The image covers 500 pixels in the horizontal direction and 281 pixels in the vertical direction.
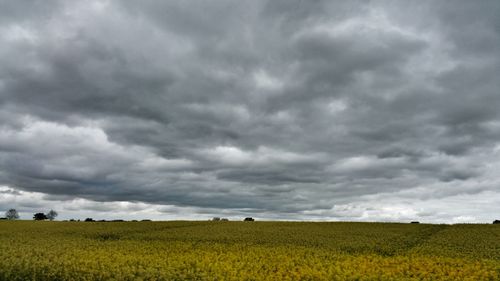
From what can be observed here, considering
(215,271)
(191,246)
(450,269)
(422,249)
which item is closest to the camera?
(215,271)

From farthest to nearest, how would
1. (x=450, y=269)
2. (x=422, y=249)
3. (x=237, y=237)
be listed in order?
(x=237, y=237) → (x=422, y=249) → (x=450, y=269)

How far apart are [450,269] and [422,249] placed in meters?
14.3

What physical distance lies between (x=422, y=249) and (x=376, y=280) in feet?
69.1

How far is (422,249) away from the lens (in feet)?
140

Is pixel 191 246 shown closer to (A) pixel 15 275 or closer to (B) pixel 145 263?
(B) pixel 145 263

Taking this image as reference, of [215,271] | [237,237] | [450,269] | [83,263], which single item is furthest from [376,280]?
[237,237]

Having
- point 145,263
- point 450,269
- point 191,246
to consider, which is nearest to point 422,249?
point 450,269

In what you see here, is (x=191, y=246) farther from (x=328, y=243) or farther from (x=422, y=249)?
(x=422, y=249)

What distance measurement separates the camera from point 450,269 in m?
29.1

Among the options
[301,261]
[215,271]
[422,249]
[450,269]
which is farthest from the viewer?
[422,249]

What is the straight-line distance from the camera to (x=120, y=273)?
82.5 feet

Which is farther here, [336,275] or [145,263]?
[145,263]

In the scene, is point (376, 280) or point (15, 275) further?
point (15, 275)

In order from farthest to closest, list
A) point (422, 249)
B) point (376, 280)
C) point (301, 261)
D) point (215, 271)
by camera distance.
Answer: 1. point (422, 249)
2. point (301, 261)
3. point (215, 271)
4. point (376, 280)
